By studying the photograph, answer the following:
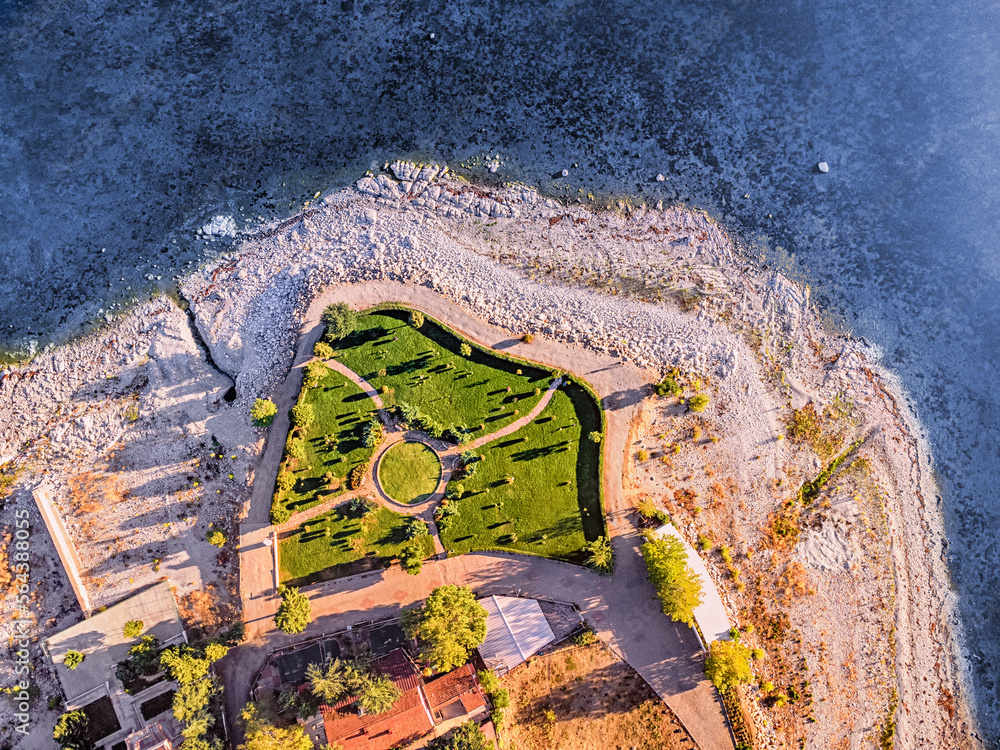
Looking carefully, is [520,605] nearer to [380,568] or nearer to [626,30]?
[380,568]

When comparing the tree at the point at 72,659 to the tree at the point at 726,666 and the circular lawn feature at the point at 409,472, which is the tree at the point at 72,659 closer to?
the circular lawn feature at the point at 409,472

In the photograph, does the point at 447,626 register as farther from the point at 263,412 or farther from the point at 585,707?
the point at 263,412

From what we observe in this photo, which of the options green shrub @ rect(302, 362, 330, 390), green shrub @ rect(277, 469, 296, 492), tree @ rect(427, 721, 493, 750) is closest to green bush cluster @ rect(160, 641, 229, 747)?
green shrub @ rect(277, 469, 296, 492)

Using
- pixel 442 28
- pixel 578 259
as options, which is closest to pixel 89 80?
pixel 442 28

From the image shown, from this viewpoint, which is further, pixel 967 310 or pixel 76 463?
pixel 967 310

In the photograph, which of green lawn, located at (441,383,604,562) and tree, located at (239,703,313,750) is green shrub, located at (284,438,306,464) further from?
tree, located at (239,703,313,750)

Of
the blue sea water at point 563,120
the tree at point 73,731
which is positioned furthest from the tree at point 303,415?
the tree at point 73,731
